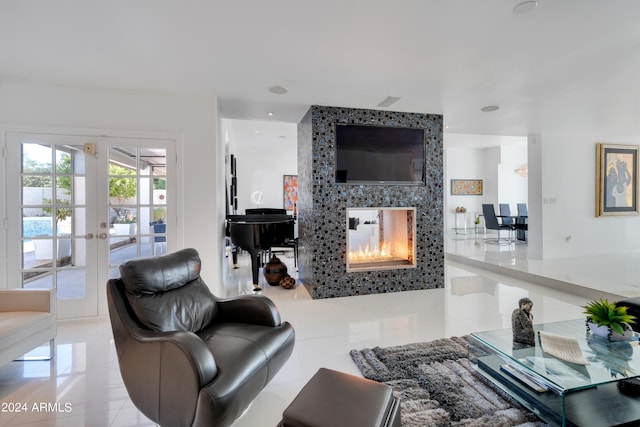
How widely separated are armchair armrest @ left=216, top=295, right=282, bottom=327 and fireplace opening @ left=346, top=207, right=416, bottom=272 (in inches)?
79.7

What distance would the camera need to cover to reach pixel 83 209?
3.19 m

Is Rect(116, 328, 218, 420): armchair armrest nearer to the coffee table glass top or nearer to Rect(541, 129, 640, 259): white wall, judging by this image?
the coffee table glass top

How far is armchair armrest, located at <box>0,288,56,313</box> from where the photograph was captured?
2.26m

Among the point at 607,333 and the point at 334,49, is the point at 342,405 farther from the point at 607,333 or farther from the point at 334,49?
the point at 334,49

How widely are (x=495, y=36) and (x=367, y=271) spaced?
2.90 meters

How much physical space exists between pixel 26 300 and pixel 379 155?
3900 millimetres

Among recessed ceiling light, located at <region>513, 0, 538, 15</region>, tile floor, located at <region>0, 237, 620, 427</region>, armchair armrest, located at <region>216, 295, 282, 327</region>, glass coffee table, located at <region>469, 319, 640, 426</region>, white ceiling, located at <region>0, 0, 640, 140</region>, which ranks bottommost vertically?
tile floor, located at <region>0, 237, 620, 427</region>

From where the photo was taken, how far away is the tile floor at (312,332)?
1.76 m

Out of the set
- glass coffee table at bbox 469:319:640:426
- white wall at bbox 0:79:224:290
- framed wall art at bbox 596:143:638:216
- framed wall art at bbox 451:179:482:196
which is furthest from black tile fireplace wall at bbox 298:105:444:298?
framed wall art at bbox 451:179:482:196

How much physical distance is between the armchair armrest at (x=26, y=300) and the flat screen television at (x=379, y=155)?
3115 mm

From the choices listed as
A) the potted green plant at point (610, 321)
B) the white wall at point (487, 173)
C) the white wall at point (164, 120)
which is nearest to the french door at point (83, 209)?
the white wall at point (164, 120)

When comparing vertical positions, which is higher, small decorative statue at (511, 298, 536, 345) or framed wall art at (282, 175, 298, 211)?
framed wall art at (282, 175, 298, 211)

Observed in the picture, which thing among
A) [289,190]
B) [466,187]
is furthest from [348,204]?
[466,187]

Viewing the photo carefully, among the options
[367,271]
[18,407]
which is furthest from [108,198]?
[367,271]
